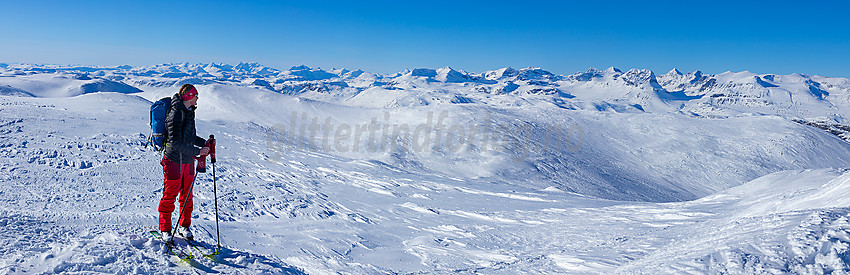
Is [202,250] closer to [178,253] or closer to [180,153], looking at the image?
[178,253]

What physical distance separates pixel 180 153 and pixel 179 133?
29 cm

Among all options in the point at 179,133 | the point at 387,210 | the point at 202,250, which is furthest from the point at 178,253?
the point at 387,210

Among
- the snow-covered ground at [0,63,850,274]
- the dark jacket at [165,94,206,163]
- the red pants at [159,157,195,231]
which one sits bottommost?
the snow-covered ground at [0,63,850,274]

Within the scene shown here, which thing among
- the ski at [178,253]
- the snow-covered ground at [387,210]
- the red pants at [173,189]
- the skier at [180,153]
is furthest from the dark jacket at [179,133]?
A: the snow-covered ground at [387,210]

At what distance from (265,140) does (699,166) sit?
3375 cm

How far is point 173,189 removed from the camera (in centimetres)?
578

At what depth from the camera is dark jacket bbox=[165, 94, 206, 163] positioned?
5.49 m

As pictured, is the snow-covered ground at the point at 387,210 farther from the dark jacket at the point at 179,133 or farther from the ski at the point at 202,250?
the dark jacket at the point at 179,133

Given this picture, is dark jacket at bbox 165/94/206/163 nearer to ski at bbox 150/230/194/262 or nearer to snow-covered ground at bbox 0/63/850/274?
ski at bbox 150/230/194/262

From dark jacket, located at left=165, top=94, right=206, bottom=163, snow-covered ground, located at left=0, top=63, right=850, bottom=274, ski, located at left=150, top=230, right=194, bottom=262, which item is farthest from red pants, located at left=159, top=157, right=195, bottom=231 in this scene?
snow-covered ground, located at left=0, top=63, right=850, bottom=274

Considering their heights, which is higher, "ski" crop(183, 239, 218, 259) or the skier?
the skier

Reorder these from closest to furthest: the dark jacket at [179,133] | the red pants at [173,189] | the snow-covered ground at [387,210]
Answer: the snow-covered ground at [387,210]
the dark jacket at [179,133]
the red pants at [173,189]

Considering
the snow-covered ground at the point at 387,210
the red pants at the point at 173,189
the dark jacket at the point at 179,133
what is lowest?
the snow-covered ground at the point at 387,210

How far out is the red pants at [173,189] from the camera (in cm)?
568
